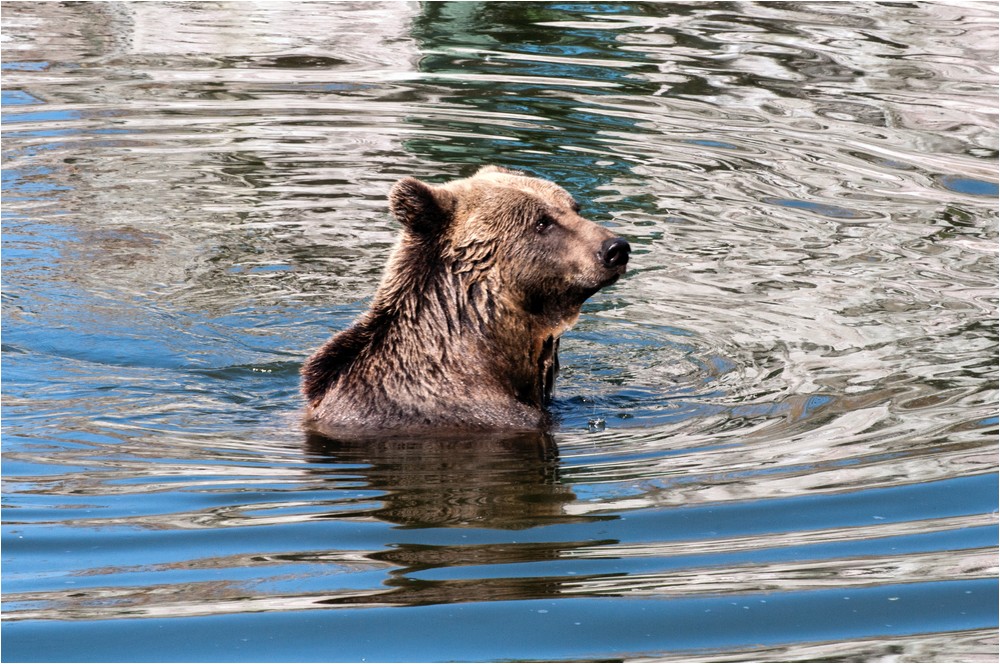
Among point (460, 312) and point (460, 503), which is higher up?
point (460, 312)

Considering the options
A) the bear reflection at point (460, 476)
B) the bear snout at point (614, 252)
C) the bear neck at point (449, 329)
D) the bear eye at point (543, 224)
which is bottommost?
the bear reflection at point (460, 476)

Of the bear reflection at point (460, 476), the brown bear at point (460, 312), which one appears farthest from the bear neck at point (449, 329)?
the bear reflection at point (460, 476)

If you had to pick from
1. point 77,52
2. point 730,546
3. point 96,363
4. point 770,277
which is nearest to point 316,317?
point 96,363

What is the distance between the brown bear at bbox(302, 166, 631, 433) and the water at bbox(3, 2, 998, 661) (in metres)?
0.29

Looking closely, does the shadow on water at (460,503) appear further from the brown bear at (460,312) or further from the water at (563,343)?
the brown bear at (460,312)

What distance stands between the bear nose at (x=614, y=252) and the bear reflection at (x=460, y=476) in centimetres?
105

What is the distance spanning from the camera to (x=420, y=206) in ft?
25.5

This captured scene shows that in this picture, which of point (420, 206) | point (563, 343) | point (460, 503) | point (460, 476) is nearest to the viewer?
point (460, 503)

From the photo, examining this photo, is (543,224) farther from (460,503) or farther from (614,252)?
(460,503)

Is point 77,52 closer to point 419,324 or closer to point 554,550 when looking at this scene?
point 419,324

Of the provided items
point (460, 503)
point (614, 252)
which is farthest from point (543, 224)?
point (460, 503)

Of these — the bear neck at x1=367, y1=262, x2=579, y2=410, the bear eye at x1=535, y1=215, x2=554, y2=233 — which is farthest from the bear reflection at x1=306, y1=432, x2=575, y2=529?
the bear eye at x1=535, y1=215, x2=554, y2=233

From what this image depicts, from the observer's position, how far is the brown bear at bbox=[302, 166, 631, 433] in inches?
311

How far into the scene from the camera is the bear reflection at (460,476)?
252 inches
